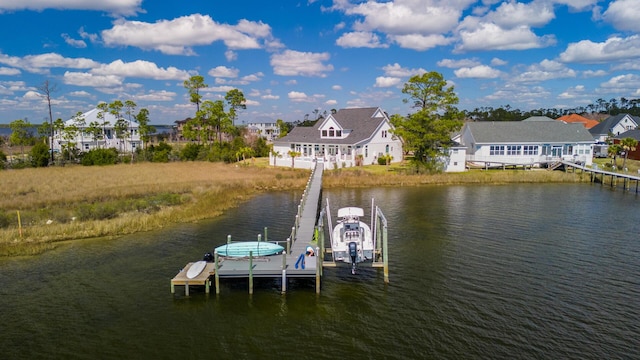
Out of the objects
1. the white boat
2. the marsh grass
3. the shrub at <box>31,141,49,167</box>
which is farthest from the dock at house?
the shrub at <box>31,141,49,167</box>

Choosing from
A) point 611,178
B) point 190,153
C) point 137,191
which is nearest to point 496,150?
point 611,178

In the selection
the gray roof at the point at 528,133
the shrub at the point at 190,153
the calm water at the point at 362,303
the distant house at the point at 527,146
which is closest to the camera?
the calm water at the point at 362,303

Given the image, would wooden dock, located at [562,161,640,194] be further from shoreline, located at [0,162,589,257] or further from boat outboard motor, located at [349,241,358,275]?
boat outboard motor, located at [349,241,358,275]

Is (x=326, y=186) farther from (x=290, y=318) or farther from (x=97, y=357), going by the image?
(x=97, y=357)

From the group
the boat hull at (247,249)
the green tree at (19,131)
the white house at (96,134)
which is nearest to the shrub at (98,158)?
the white house at (96,134)

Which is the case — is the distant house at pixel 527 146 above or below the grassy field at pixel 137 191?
above

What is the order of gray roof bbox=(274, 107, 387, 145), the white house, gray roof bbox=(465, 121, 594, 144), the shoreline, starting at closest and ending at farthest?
the shoreline
gray roof bbox=(465, 121, 594, 144)
gray roof bbox=(274, 107, 387, 145)
the white house

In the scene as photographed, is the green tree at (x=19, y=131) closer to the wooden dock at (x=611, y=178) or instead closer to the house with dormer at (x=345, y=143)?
the house with dormer at (x=345, y=143)
